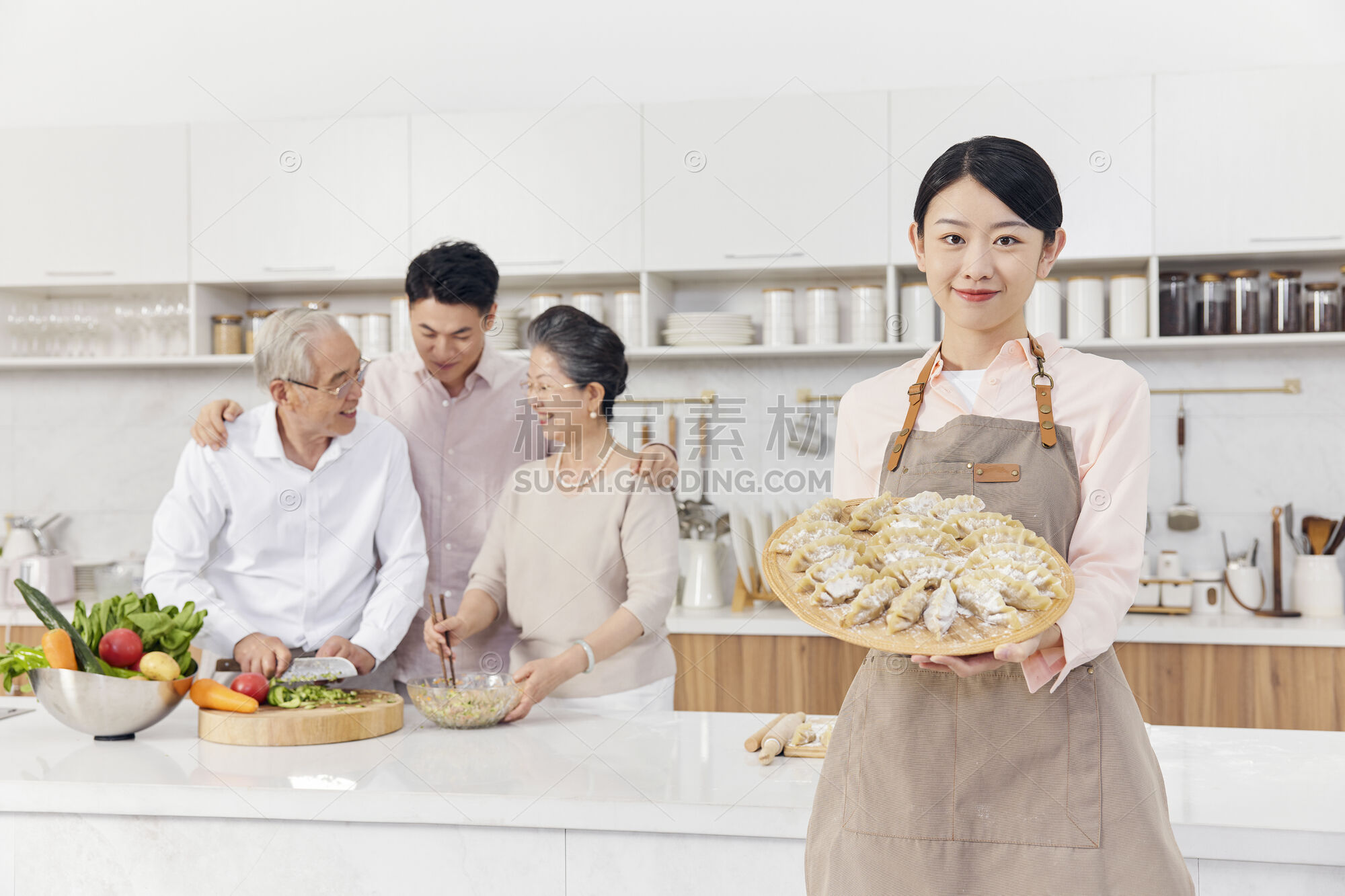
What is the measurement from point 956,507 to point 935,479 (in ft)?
0.16

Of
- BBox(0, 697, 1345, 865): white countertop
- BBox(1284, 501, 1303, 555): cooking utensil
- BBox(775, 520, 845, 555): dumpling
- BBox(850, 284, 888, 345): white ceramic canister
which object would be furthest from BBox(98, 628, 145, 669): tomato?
BBox(1284, 501, 1303, 555): cooking utensil

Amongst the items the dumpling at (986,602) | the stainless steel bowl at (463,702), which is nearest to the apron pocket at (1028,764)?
the dumpling at (986,602)

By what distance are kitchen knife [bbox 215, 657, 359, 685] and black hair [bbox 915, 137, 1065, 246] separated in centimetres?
120

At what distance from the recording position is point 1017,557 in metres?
0.92

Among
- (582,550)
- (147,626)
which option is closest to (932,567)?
(582,550)

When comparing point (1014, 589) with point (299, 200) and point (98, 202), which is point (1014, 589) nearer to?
point (299, 200)

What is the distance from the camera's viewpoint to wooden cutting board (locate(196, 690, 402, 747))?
147 centimetres

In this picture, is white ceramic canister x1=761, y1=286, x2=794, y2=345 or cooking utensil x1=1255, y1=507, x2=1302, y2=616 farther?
white ceramic canister x1=761, y1=286, x2=794, y2=345

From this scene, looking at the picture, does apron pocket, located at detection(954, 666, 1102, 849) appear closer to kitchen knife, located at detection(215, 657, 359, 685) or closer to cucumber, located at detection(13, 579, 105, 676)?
kitchen knife, located at detection(215, 657, 359, 685)

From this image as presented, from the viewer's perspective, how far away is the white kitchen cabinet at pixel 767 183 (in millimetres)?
2834

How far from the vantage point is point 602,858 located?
1235 millimetres

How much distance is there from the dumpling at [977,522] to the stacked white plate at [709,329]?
6.53ft

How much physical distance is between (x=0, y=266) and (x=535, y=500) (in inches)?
91.3

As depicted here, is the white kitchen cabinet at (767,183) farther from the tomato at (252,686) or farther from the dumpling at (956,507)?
the dumpling at (956,507)
